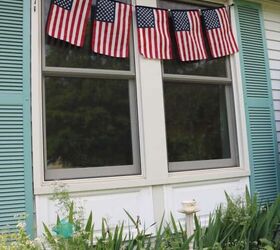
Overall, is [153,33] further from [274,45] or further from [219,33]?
[274,45]

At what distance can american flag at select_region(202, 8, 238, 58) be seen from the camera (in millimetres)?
3980

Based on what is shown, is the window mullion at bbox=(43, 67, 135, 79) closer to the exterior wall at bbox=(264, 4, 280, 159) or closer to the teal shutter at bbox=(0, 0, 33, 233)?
the teal shutter at bbox=(0, 0, 33, 233)

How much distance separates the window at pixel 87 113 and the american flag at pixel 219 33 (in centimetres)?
104

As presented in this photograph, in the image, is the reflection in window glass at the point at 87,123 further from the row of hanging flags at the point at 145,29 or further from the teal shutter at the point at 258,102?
the teal shutter at the point at 258,102

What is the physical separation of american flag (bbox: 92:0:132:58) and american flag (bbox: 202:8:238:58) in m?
0.99

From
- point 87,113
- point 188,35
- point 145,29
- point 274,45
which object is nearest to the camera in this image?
point 87,113

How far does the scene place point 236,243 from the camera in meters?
3.09

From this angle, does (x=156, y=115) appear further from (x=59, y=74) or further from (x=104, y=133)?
(x=59, y=74)

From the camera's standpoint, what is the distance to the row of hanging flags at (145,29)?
331 cm

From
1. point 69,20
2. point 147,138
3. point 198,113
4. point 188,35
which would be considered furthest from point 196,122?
point 69,20

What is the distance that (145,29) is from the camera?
365 centimetres

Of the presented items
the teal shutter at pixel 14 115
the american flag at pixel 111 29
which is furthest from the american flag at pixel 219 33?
the teal shutter at pixel 14 115

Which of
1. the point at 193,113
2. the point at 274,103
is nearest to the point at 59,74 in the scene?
the point at 193,113

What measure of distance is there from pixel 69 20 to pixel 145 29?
805mm
